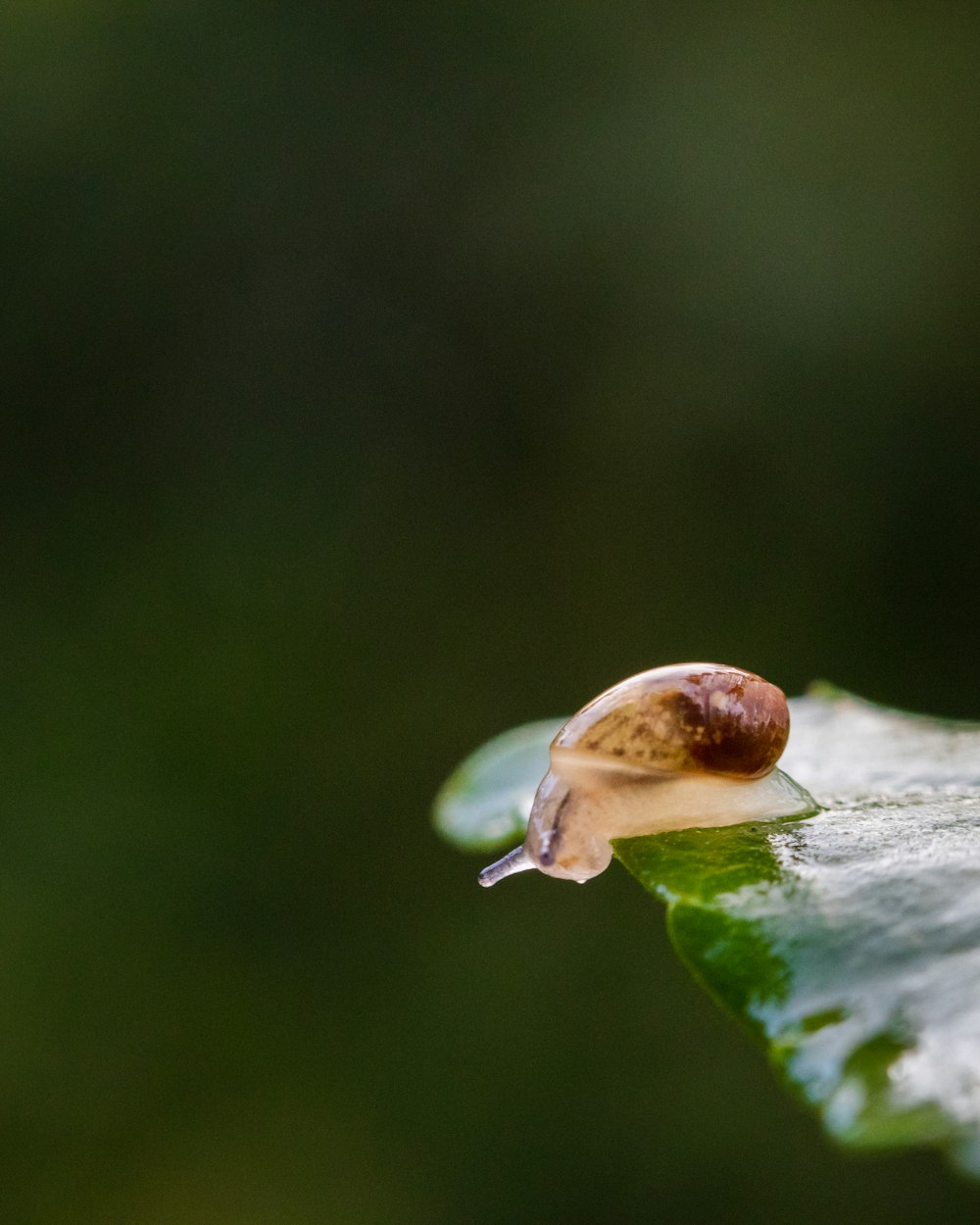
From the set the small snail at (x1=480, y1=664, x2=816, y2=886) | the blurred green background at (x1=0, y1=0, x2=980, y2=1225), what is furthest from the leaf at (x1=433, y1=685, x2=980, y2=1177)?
the blurred green background at (x1=0, y1=0, x2=980, y2=1225)

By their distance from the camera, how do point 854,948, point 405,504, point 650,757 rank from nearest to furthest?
point 854,948
point 650,757
point 405,504

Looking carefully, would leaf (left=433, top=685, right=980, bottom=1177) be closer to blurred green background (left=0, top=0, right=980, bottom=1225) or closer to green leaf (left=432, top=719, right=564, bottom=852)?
green leaf (left=432, top=719, right=564, bottom=852)

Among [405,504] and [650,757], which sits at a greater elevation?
[650,757]

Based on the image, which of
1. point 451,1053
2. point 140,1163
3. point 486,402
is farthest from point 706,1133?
point 486,402

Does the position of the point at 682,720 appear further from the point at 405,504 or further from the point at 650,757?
the point at 405,504

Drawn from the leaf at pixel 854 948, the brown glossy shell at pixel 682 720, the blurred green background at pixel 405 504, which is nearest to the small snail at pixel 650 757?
the brown glossy shell at pixel 682 720

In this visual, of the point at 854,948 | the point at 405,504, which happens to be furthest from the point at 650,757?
the point at 405,504
